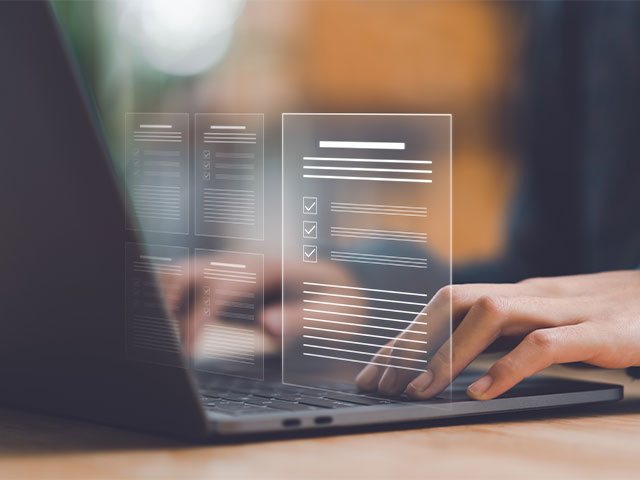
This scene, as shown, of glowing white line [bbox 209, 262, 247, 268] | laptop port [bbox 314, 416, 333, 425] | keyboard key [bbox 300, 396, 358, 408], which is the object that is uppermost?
glowing white line [bbox 209, 262, 247, 268]

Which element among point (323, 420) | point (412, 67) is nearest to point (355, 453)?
point (323, 420)

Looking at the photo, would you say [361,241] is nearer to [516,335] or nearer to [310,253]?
[310,253]

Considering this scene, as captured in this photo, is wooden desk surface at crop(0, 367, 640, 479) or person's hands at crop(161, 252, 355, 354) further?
person's hands at crop(161, 252, 355, 354)

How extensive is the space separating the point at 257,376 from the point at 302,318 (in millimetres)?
58

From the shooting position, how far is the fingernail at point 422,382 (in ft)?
A: 1.52

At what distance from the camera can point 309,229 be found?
50cm

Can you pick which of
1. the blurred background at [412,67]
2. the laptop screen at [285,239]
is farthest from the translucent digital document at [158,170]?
the blurred background at [412,67]

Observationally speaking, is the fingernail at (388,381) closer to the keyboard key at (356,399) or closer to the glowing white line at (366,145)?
the keyboard key at (356,399)

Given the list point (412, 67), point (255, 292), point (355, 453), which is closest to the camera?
point (355, 453)

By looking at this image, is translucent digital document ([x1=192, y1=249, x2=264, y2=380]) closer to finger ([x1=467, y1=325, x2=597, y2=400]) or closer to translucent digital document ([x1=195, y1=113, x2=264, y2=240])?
translucent digital document ([x1=195, y1=113, x2=264, y2=240])

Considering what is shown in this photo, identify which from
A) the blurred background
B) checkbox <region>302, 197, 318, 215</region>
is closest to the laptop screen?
checkbox <region>302, 197, 318, 215</region>

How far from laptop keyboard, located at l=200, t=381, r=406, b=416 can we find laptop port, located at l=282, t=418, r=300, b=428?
0.5 inches

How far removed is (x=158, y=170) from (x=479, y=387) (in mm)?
253

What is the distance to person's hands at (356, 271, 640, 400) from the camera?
47cm
